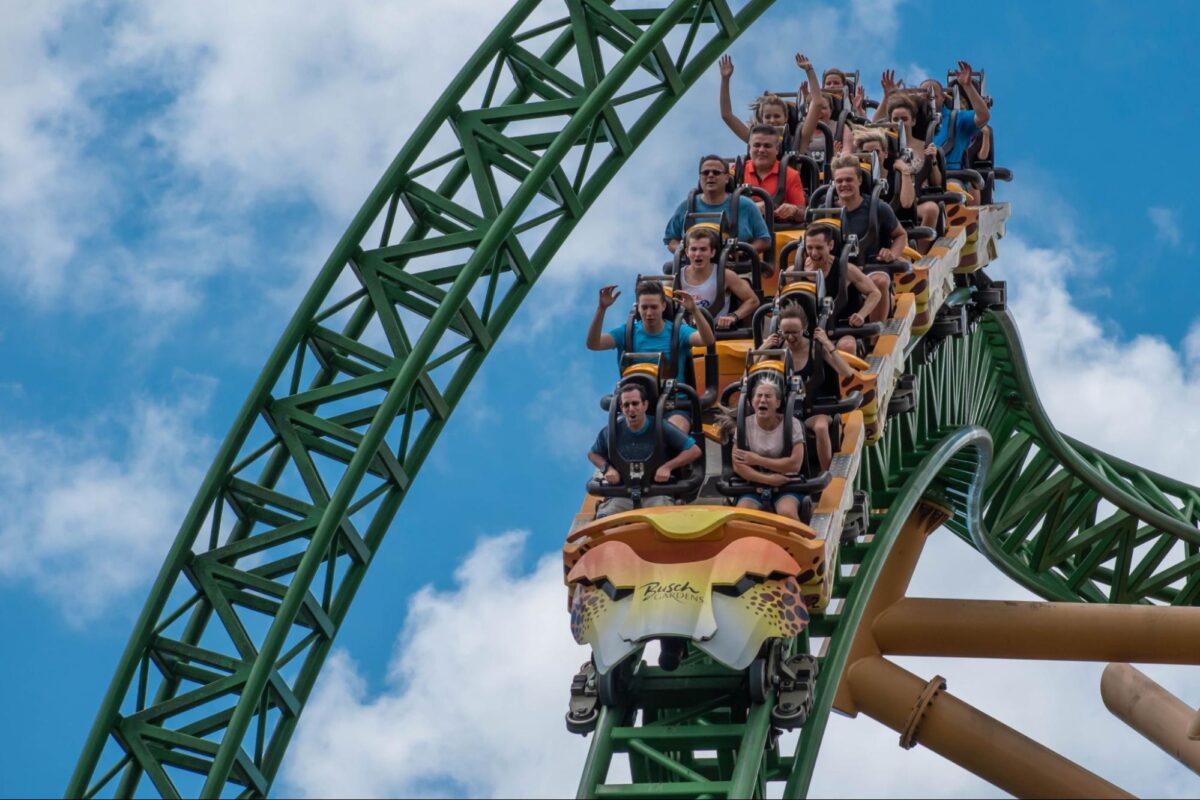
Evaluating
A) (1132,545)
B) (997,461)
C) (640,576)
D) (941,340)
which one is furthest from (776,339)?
(1132,545)

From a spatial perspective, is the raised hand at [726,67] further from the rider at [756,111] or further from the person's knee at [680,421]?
the person's knee at [680,421]

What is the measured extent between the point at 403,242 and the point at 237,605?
2033 mm

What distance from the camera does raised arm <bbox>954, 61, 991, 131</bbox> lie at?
49.2ft

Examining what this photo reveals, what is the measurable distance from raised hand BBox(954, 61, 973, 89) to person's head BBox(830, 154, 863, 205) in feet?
11.0

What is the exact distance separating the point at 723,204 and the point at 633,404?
8.78 feet

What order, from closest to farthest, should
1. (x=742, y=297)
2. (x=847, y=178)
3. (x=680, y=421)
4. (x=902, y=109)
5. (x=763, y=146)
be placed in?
(x=680, y=421), (x=742, y=297), (x=847, y=178), (x=763, y=146), (x=902, y=109)

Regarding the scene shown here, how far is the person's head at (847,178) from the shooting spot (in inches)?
465

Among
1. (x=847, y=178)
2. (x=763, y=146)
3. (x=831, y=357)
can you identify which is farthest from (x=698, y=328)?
(x=763, y=146)

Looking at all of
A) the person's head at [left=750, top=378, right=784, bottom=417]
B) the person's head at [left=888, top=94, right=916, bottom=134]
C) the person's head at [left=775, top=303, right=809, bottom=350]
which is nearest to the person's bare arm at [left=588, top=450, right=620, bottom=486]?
the person's head at [left=750, top=378, right=784, bottom=417]

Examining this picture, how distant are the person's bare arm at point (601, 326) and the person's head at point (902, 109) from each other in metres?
4.17

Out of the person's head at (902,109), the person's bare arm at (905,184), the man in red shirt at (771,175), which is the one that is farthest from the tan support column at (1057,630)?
the person's head at (902,109)

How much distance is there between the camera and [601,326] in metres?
10.7

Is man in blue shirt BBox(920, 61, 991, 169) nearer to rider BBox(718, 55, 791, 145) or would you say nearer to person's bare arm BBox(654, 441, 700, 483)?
rider BBox(718, 55, 791, 145)

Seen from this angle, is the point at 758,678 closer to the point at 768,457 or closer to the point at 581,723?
the point at 581,723
